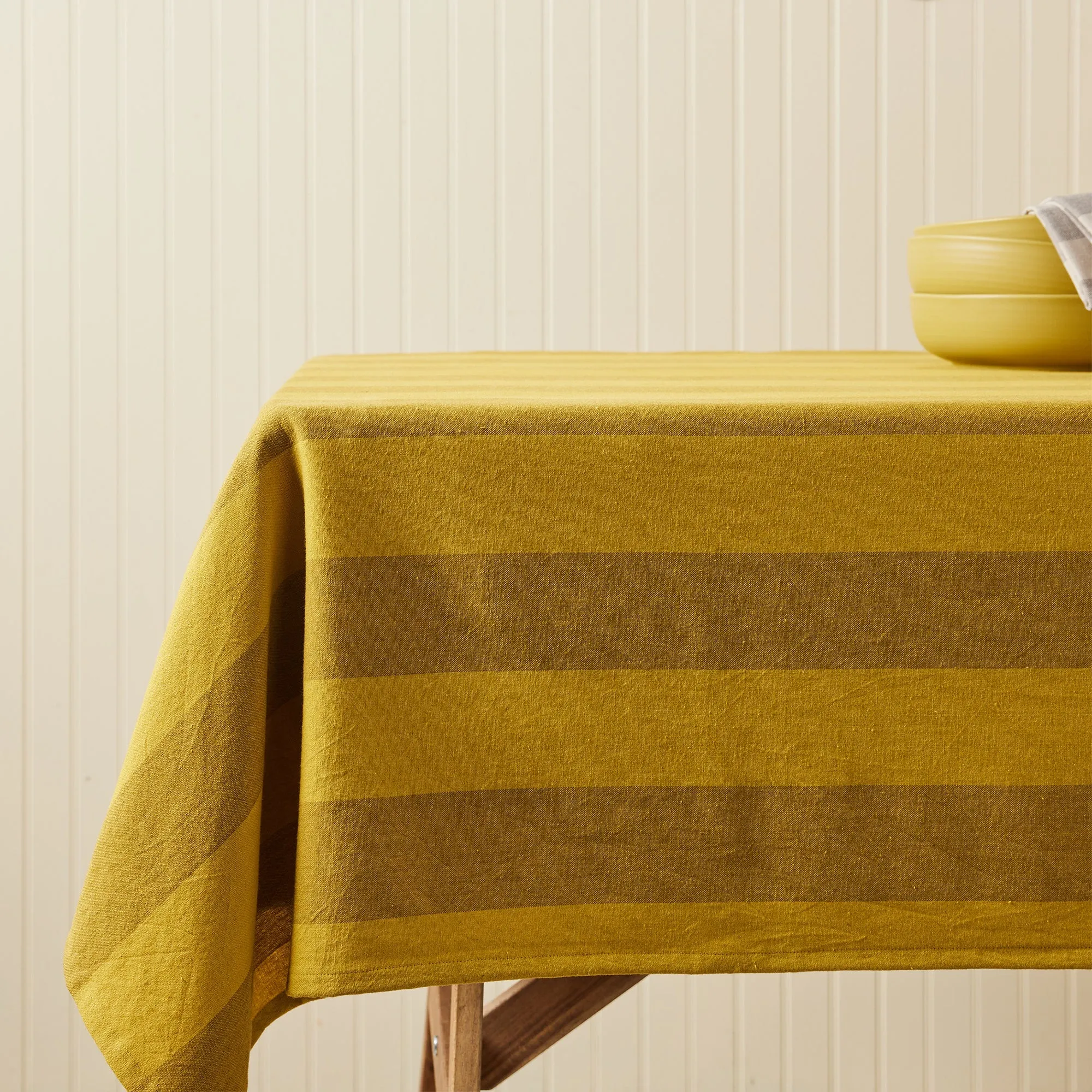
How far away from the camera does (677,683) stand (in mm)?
473

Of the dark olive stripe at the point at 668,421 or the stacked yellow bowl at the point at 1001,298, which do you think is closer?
the dark olive stripe at the point at 668,421

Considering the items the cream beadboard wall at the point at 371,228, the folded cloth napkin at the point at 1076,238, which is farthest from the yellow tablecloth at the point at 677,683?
the cream beadboard wall at the point at 371,228

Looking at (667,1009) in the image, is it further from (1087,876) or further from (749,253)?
(1087,876)

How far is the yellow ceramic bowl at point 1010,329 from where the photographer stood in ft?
2.14

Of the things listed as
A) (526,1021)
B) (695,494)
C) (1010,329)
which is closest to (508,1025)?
(526,1021)

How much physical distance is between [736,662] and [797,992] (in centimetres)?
144

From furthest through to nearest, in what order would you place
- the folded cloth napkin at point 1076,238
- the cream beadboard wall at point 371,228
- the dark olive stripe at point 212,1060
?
the cream beadboard wall at point 371,228 → the folded cloth napkin at point 1076,238 → the dark olive stripe at point 212,1060

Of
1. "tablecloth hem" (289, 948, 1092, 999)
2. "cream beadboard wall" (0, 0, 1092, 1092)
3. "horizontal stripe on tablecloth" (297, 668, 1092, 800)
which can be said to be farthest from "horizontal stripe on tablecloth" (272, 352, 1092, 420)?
"cream beadboard wall" (0, 0, 1092, 1092)

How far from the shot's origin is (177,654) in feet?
1.49

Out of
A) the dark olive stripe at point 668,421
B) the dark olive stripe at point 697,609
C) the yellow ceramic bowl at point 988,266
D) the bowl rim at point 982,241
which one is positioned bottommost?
the dark olive stripe at point 697,609

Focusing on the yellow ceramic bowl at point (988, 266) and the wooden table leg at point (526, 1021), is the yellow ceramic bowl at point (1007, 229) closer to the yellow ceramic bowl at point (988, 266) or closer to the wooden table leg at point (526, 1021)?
the yellow ceramic bowl at point (988, 266)

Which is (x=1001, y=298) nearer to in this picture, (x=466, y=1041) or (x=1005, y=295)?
(x=1005, y=295)

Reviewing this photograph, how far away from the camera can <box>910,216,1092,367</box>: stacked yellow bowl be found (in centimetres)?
65

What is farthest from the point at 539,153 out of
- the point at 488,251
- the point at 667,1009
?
the point at 667,1009
